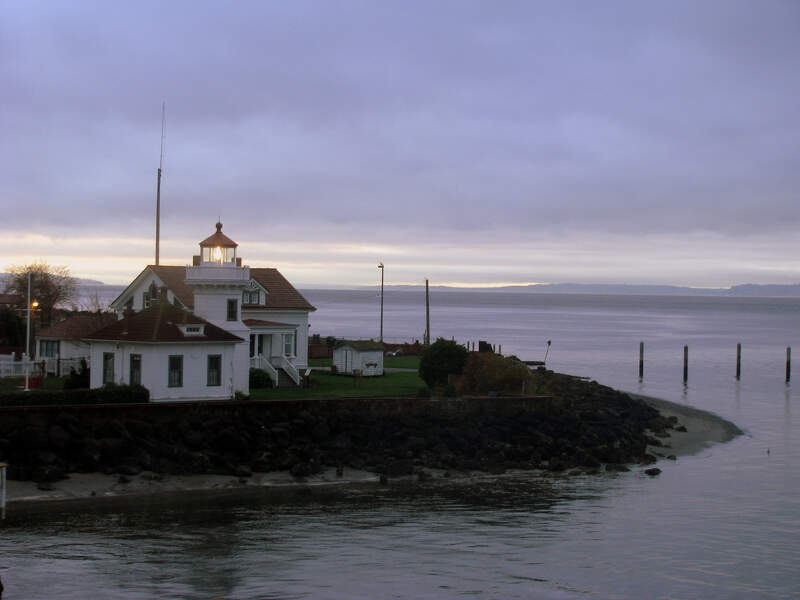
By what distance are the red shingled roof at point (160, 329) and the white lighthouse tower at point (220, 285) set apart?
2649mm

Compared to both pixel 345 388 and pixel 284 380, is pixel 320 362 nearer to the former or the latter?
pixel 284 380

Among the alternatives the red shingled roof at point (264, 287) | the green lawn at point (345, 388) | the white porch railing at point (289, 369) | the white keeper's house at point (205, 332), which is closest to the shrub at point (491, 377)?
the green lawn at point (345, 388)

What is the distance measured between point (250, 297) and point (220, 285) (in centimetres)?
786

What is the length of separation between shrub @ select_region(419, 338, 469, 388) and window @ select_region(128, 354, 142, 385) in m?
13.7

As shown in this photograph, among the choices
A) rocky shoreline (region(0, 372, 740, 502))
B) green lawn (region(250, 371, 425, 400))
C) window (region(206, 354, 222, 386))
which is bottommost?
rocky shoreline (region(0, 372, 740, 502))

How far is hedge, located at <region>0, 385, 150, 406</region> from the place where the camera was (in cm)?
2911

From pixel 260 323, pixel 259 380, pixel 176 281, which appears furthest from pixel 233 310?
pixel 176 281

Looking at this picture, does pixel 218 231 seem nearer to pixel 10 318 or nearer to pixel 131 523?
pixel 131 523

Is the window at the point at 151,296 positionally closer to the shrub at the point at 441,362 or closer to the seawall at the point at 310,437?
the seawall at the point at 310,437

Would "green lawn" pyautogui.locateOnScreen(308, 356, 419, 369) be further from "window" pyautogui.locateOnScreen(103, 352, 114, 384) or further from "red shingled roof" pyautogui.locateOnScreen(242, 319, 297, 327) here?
"window" pyautogui.locateOnScreen(103, 352, 114, 384)

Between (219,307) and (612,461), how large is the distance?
16.0 metres

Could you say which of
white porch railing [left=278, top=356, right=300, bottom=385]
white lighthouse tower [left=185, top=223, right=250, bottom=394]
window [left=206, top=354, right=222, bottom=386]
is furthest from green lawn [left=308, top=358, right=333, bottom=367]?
window [left=206, top=354, right=222, bottom=386]

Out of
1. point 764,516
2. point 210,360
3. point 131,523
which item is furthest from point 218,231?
point 764,516

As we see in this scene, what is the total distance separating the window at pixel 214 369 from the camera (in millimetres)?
33222
